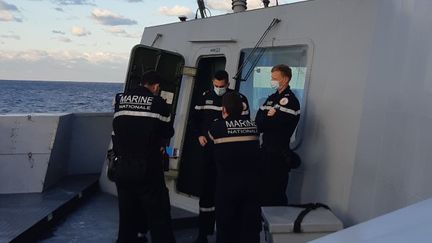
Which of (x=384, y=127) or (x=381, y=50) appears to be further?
(x=381, y=50)

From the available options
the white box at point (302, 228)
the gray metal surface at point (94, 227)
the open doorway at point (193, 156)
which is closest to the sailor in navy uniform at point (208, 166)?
the gray metal surface at point (94, 227)

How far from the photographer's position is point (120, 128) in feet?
12.4

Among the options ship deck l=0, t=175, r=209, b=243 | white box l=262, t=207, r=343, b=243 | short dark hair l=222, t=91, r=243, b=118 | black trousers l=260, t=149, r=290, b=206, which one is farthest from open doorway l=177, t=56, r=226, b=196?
white box l=262, t=207, r=343, b=243

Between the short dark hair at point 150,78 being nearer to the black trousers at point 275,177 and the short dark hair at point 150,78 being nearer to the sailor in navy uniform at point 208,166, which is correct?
the sailor in navy uniform at point 208,166

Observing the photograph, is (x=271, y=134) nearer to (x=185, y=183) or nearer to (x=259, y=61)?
(x=259, y=61)

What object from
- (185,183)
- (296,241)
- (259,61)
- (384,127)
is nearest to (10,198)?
(185,183)

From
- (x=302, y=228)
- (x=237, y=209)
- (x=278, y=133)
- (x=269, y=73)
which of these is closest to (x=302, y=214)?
(x=302, y=228)

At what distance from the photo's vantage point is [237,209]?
373cm

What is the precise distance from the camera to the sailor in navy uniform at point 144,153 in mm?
3770

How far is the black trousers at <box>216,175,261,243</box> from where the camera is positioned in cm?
362

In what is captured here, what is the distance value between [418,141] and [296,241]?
1.05m

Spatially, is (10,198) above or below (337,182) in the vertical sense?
below

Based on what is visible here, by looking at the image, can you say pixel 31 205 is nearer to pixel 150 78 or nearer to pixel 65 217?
pixel 65 217

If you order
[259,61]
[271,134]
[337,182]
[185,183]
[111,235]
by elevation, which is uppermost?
[259,61]
